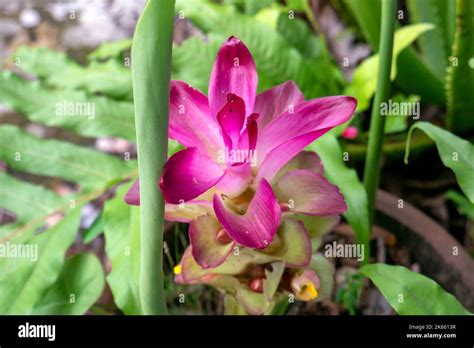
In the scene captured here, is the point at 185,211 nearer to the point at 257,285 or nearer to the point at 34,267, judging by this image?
the point at 257,285

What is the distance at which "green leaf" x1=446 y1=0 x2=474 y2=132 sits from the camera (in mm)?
552

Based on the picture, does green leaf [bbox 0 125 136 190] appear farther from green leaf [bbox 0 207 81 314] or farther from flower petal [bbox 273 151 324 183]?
flower petal [bbox 273 151 324 183]

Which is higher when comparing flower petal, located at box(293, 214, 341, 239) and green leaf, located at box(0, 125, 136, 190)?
green leaf, located at box(0, 125, 136, 190)

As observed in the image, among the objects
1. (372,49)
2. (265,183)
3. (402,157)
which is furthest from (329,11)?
(265,183)

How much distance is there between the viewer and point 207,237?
39 cm

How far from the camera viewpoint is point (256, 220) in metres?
0.38

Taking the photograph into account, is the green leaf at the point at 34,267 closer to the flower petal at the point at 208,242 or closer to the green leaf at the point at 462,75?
the flower petal at the point at 208,242

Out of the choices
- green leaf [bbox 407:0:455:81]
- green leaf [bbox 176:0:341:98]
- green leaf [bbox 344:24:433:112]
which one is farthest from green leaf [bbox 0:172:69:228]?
green leaf [bbox 407:0:455:81]

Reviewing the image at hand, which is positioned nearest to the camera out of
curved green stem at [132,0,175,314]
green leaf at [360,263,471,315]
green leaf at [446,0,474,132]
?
curved green stem at [132,0,175,314]

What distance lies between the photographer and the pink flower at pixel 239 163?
1.25ft

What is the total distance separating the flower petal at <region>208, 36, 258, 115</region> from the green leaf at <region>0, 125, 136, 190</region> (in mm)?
208

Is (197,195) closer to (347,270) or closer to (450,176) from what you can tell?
(347,270)

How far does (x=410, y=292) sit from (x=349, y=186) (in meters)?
0.09
